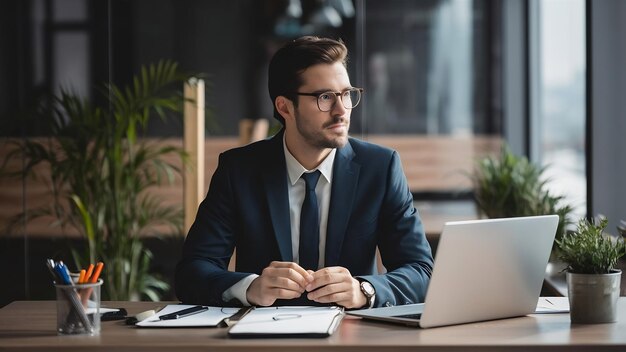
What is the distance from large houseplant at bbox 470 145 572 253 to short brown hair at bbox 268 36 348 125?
206 cm

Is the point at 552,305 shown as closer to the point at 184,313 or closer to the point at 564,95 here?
the point at 184,313

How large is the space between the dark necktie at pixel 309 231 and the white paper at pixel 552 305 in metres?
0.66

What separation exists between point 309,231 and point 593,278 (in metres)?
0.88

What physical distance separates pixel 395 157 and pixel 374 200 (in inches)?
6.8

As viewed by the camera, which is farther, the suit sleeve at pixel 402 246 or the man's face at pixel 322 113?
the man's face at pixel 322 113

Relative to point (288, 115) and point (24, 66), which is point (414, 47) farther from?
point (288, 115)

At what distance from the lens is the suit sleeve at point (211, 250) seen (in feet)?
8.06

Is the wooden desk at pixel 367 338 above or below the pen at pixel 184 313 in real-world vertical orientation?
below

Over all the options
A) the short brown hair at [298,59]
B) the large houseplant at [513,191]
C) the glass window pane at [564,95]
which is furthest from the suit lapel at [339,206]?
the glass window pane at [564,95]

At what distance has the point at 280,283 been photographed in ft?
7.51

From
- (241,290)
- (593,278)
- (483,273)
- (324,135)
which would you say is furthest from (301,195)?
(593,278)

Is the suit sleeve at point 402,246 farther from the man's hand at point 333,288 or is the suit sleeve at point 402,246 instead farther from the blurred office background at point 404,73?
the blurred office background at point 404,73

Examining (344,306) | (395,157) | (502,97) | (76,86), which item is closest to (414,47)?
(502,97)

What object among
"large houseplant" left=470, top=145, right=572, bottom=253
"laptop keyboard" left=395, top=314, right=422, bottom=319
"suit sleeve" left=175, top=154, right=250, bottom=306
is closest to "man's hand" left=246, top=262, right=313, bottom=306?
"suit sleeve" left=175, top=154, right=250, bottom=306
